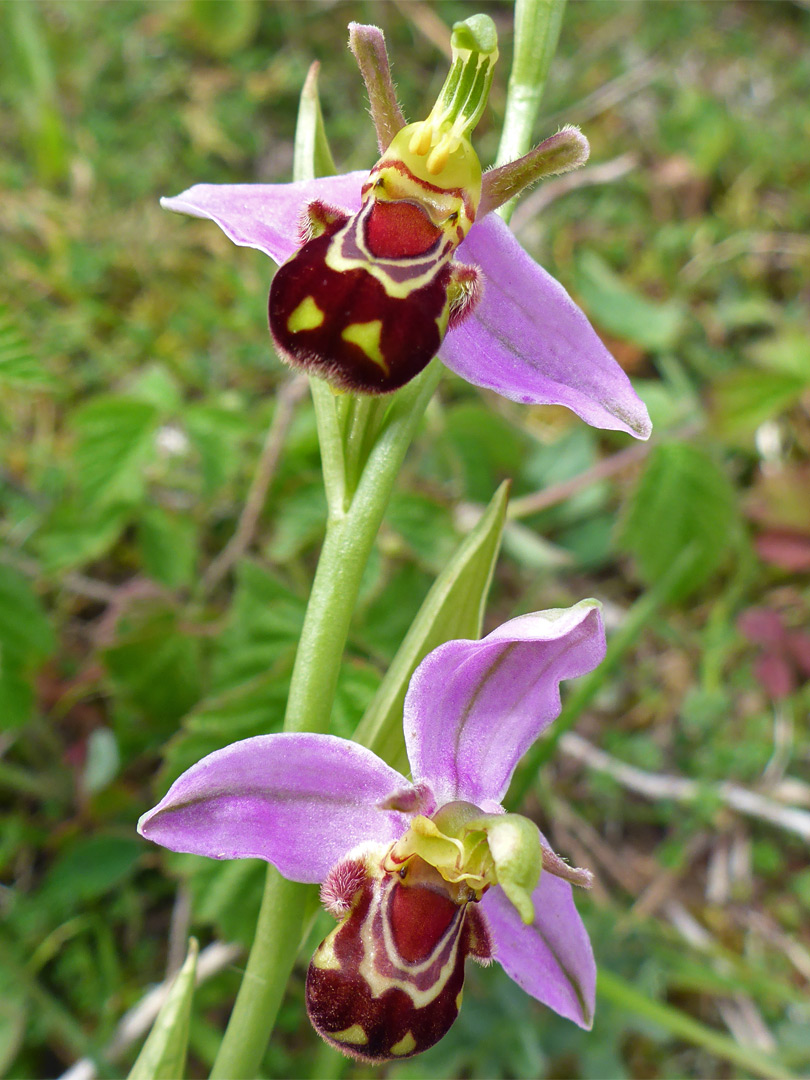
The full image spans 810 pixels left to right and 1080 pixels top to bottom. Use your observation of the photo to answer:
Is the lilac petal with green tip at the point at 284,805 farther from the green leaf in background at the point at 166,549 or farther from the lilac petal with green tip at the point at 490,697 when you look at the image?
the green leaf in background at the point at 166,549

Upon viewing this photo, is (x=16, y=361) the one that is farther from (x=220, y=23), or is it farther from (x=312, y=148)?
(x=220, y=23)

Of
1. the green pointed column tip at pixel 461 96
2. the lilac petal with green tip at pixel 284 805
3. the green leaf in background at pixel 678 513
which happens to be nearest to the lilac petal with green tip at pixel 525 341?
the green pointed column tip at pixel 461 96

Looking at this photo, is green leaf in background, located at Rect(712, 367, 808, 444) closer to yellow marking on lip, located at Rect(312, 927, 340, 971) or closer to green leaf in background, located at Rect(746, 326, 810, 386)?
green leaf in background, located at Rect(746, 326, 810, 386)

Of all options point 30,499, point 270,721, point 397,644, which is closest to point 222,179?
point 30,499

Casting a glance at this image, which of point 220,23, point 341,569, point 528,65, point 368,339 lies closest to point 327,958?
point 341,569

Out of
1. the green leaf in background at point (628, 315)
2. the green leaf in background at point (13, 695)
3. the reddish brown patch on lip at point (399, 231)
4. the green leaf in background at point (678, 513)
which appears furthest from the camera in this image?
the green leaf in background at point (628, 315)

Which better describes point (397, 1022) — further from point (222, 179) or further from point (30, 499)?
point (222, 179)
